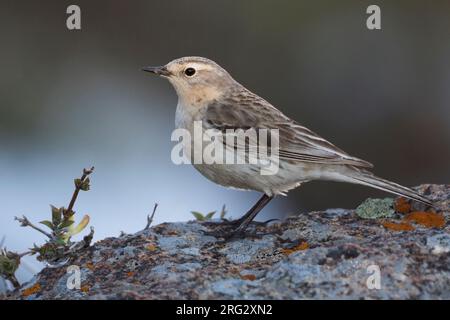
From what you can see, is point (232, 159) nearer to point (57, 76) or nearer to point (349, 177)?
point (349, 177)

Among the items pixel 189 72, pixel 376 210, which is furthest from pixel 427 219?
pixel 189 72

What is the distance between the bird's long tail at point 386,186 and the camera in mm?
6617

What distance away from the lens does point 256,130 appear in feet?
24.5

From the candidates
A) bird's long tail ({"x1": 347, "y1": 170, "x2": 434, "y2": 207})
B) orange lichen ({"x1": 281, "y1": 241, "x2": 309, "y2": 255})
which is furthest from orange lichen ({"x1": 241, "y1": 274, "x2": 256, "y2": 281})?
bird's long tail ({"x1": 347, "y1": 170, "x2": 434, "y2": 207})

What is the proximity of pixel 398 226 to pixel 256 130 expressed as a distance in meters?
1.86

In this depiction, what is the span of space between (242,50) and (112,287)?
912cm

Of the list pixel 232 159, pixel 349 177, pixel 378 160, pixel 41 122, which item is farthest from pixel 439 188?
pixel 41 122

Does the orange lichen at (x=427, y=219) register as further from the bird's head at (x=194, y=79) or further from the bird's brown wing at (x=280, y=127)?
the bird's head at (x=194, y=79)

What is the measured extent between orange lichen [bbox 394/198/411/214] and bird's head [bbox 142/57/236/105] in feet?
7.63

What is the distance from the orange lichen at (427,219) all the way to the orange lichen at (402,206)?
0.14m

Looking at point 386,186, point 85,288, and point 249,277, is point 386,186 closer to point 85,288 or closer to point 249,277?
point 249,277

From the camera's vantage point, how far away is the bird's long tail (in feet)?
21.7
